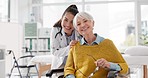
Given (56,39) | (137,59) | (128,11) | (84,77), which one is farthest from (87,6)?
(84,77)

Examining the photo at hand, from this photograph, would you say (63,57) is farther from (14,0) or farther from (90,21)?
(14,0)

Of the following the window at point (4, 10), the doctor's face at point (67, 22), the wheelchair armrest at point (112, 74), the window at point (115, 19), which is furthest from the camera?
the window at point (115, 19)

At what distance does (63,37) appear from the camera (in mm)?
2334

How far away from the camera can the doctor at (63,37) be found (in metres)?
2.27

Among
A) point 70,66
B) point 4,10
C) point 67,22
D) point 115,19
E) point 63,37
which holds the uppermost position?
point 4,10

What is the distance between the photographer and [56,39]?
92.0 inches

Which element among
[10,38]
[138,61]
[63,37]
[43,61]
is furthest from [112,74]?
[10,38]

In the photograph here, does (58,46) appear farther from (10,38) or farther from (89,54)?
(10,38)

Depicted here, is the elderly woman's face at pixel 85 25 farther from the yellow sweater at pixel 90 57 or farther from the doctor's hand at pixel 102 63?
the doctor's hand at pixel 102 63

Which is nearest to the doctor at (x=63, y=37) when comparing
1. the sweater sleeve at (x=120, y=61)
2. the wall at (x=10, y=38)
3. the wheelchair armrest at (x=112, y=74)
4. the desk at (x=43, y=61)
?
the sweater sleeve at (x=120, y=61)

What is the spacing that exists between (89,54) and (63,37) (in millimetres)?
445

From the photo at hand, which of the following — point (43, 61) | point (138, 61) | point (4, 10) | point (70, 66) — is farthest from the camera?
point (4, 10)

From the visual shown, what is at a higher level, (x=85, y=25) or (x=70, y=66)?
(x=85, y=25)

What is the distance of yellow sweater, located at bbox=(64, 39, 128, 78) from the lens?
1953mm
